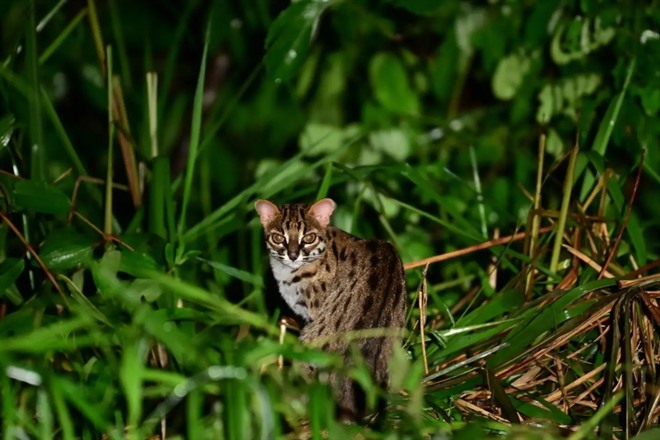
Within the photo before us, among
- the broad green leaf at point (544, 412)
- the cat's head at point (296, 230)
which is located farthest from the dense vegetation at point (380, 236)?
the cat's head at point (296, 230)

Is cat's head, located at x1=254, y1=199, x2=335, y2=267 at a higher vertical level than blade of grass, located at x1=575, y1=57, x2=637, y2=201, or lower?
lower

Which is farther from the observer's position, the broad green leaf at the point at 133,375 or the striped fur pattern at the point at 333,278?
the striped fur pattern at the point at 333,278

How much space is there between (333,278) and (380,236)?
1.34 meters

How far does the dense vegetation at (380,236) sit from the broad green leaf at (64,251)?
11mm

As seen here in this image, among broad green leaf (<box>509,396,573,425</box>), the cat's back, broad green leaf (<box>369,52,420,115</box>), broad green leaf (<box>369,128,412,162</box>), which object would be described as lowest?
broad green leaf (<box>509,396,573,425</box>)

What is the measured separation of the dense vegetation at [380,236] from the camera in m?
3.15

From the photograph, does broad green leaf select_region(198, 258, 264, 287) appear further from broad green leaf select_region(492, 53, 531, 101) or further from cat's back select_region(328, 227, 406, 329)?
broad green leaf select_region(492, 53, 531, 101)

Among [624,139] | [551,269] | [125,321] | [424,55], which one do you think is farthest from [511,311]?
[424,55]

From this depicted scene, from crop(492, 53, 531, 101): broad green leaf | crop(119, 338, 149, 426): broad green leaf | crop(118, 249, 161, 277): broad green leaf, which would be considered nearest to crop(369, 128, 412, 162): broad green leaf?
crop(492, 53, 531, 101): broad green leaf

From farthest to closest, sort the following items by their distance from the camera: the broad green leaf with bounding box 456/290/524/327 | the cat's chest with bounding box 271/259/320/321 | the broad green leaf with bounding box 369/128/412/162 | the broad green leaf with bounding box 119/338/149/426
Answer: the broad green leaf with bounding box 369/128/412/162, the cat's chest with bounding box 271/259/320/321, the broad green leaf with bounding box 456/290/524/327, the broad green leaf with bounding box 119/338/149/426

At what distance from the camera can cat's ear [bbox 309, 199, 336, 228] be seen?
13.6 ft

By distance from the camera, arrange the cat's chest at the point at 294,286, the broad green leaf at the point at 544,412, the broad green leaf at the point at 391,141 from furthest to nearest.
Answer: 1. the broad green leaf at the point at 391,141
2. the cat's chest at the point at 294,286
3. the broad green leaf at the point at 544,412

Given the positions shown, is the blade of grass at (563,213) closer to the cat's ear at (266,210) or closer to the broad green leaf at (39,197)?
the cat's ear at (266,210)

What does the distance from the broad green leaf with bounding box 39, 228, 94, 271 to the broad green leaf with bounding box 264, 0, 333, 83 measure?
1.03 metres
